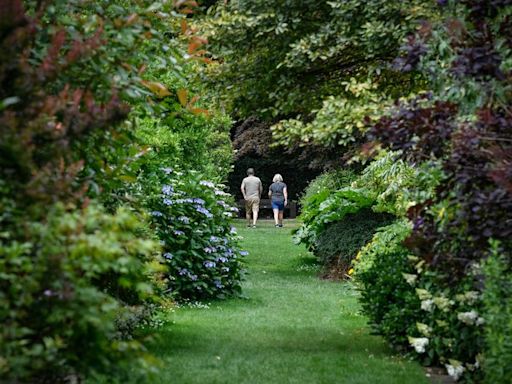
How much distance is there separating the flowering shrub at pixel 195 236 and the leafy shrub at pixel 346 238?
2586 millimetres

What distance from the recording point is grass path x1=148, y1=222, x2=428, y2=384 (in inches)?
256

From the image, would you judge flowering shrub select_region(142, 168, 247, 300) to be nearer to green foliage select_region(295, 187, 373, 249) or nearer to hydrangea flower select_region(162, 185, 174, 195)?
hydrangea flower select_region(162, 185, 174, 195)

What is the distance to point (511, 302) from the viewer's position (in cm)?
506

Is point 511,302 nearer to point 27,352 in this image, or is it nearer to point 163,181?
point 27,352

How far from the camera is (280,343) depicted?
8000 mm

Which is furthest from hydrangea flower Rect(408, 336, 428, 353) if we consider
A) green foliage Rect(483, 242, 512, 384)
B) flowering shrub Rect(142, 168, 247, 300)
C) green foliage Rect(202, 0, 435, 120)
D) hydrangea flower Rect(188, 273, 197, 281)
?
green foliage Rect(202, 0, 435, 120)

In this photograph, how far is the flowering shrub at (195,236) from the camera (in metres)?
10.4

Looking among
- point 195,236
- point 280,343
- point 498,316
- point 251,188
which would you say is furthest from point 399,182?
point 251,188

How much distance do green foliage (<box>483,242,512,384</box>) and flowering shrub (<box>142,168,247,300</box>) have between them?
5391mm

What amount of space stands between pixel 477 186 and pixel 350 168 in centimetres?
1528

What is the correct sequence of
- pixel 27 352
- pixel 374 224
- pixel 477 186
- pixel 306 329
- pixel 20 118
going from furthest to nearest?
pixel 374 224 → pixel 306 329 → pixel 477 186 → pixel 20 118 → pixel 27 352

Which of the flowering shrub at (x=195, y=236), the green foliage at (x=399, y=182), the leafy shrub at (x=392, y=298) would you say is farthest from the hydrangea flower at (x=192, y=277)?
the leafy shrub at (x=392, y=298)

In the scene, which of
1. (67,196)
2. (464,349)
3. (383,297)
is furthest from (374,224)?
(67,196)

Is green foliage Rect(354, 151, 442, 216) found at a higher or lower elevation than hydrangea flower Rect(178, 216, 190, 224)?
higher
